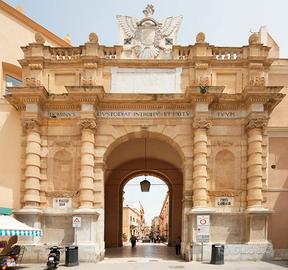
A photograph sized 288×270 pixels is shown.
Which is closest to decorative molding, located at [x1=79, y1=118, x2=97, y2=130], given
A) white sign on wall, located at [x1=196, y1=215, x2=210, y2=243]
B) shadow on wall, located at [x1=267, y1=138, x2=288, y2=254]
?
white sign on wall, located at [x1=196, y1=215, x2=210, y2=243]

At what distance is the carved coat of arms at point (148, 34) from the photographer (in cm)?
2261

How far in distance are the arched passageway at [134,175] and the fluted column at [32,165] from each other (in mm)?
8059

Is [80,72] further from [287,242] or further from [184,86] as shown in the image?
[287,242]

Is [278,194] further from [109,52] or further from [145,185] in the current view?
[109,52]

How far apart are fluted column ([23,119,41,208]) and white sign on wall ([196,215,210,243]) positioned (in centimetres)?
760

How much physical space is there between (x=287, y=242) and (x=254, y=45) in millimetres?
9822

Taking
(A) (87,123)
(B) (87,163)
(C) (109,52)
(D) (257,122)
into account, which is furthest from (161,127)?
(C) (109,52)

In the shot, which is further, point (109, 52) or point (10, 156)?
point (109, 52)

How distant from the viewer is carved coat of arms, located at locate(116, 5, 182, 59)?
22.6 meters

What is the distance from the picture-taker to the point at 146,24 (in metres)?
22.9

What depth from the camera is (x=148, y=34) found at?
22.8m

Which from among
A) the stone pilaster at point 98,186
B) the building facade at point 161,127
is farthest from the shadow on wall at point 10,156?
the stone pilaster at point 98,186

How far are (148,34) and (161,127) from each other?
4.94m

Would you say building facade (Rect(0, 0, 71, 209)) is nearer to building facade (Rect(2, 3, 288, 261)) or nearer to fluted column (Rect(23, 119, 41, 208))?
building facade (Rect(2, 3, 288, 261))
